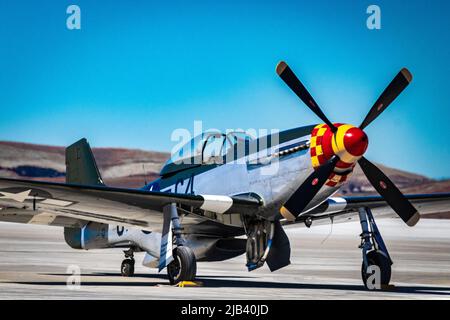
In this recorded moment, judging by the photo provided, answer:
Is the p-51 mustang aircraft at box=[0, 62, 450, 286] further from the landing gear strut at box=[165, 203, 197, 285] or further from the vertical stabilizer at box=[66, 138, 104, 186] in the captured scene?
the vertical stabilizer at box=[66, 138, 104, 186]

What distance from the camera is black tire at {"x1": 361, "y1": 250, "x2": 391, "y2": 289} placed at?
50.1 feet

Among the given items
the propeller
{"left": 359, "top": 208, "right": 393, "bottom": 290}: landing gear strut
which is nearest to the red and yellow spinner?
the propeller

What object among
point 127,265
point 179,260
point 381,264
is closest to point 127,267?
point 127,265

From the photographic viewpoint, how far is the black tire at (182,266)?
48.7 ft

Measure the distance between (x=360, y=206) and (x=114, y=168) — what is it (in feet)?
475

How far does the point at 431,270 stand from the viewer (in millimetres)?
23969

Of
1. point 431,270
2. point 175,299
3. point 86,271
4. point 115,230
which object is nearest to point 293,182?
point 175,299

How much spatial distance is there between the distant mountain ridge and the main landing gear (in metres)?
116

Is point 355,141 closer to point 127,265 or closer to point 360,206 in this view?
point 360,206

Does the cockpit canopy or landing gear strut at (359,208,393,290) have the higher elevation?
the cockpit canopy

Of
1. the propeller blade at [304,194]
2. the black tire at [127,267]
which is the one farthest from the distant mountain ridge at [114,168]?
the propeller blade at [304,194]

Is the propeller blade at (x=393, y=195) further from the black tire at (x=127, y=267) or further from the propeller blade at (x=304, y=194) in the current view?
the black tire at (x=127, y=267)
